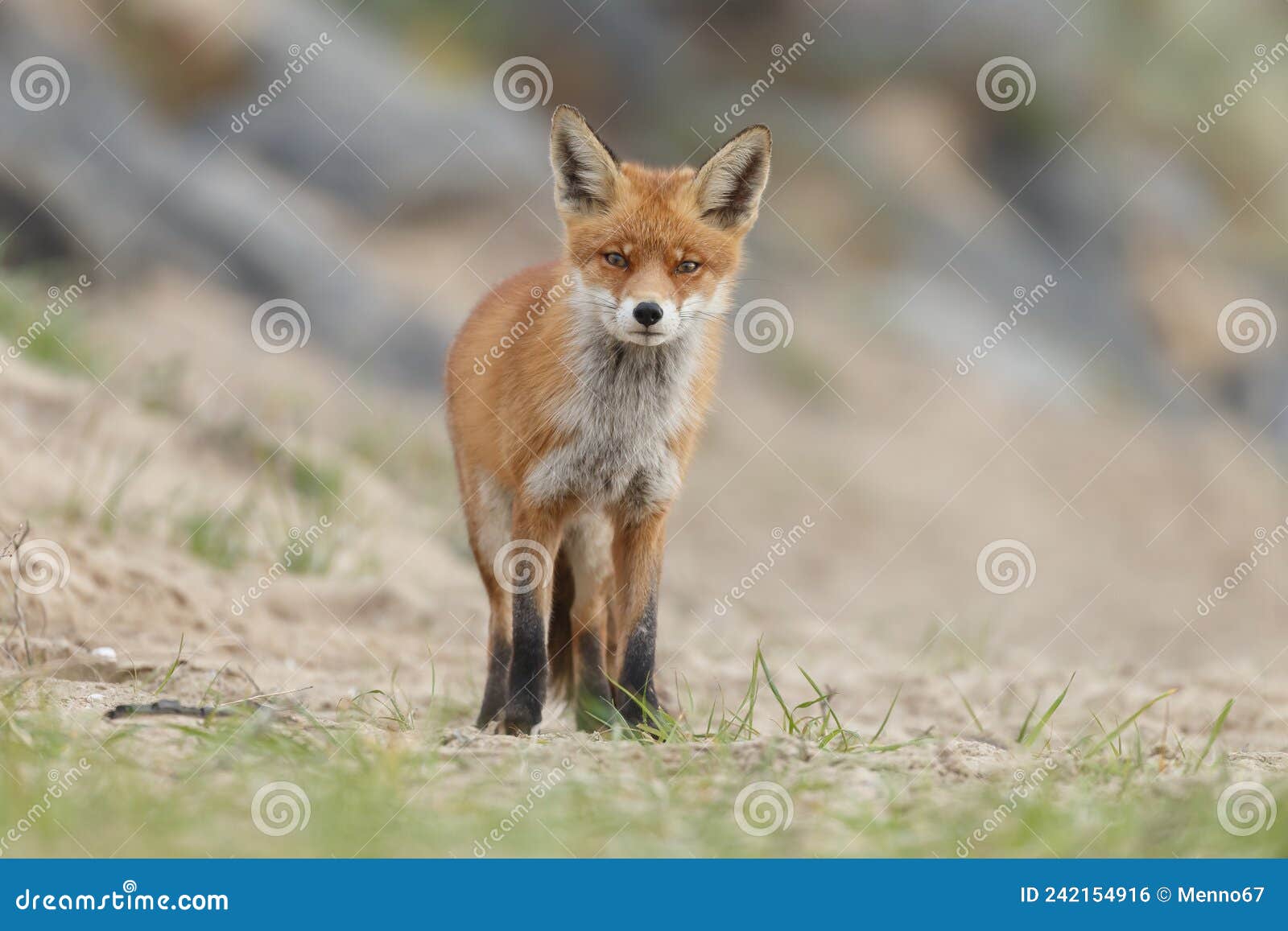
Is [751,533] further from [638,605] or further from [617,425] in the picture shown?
[617,425]

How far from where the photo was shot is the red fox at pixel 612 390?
15.0ft

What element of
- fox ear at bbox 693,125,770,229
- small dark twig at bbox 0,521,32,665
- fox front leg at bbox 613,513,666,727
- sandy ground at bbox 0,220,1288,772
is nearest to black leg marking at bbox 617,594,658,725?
fox front leg at bbox 613,513,666,727

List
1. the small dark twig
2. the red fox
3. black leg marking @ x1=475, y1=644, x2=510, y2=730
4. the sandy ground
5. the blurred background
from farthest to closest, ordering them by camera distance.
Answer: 1. the blurred background
2. the sandy ground
3. black leg marking @ x1=475, y1=644, x2=510, y2=730
4. the small dark twig
5. the red fox

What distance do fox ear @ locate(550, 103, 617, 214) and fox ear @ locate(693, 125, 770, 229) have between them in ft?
1.15

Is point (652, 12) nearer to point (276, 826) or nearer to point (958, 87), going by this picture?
point (958, 87)

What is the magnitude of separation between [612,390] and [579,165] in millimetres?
875

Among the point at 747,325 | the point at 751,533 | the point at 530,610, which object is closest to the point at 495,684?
the point at 530,610

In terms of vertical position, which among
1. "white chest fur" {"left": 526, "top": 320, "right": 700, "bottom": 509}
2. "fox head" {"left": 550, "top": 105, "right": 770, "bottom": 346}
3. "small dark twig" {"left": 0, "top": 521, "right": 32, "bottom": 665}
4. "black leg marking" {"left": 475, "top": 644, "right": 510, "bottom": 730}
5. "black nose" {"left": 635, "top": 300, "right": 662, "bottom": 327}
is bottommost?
"small dark twig" {"left": 0, "top": 521, "right": 32, "bottom": 665}

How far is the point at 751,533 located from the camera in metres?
10.7

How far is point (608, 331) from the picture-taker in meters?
4.62

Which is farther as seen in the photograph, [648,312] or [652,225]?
[652,225]

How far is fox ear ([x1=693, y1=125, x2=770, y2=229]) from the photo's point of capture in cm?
A: 462

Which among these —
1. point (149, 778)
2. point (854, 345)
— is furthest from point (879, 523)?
point (149, 778)

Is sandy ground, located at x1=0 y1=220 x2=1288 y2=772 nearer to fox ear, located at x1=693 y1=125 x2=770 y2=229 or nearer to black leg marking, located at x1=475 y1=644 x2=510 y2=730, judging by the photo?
black leg marking, located at x1=475 y1=644 x2=510 y2=730
